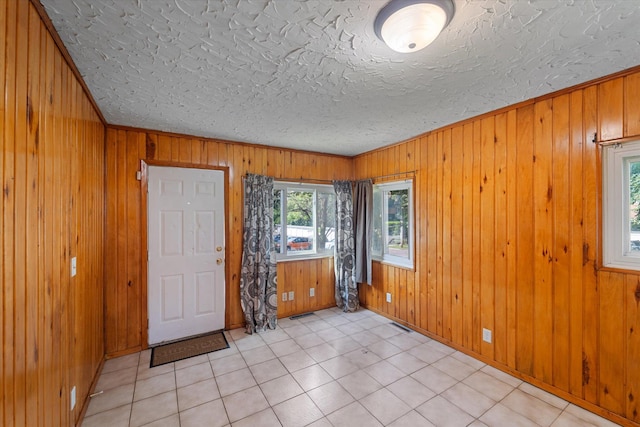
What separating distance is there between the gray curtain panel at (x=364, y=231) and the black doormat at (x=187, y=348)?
6.62ft

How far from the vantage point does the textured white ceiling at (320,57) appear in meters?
1.25

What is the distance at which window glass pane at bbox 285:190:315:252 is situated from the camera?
3932 millimetres

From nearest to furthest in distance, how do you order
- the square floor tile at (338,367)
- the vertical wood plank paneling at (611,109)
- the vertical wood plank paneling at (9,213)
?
1. the vertical wood plank paneling at (9,213)
2. the vertical wood plank paneling at (611,109)
3. the square floor tile at (338,367)

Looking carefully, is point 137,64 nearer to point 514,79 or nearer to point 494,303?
point 514,79

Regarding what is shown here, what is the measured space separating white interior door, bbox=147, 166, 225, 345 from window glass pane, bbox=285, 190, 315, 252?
96 centimetres

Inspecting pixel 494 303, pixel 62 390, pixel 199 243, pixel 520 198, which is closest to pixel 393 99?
pixel 520 198

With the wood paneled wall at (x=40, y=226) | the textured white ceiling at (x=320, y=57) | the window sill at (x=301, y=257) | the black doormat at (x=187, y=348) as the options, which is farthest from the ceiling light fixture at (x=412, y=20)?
the black doormat at (x=187, y=348)

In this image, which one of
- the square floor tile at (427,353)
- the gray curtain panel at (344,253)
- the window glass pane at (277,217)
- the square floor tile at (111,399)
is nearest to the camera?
the square floor tile at (111,399)

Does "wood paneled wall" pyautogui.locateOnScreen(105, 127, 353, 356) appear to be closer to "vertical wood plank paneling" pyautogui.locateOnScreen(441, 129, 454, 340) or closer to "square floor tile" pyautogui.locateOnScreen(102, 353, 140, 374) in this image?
"square floor tile" pyautogui.locateOnScreen(102, 353, 140, 374)

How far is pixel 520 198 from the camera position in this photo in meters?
2.38

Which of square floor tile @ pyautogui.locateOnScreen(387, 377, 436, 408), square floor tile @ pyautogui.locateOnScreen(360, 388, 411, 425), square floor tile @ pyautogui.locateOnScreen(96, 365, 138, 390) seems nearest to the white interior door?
square floor tile @ pyautogui.locateOnScreen(96, 365, 138, 390)

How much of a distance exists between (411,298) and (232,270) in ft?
7.54

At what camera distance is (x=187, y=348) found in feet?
9.69

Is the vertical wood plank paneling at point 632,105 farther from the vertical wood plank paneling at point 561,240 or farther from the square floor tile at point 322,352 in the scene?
the square floor tile at point 322,352
